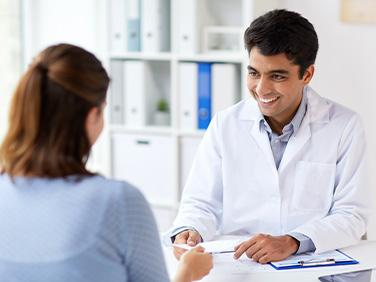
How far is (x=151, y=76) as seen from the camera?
3.79 metres

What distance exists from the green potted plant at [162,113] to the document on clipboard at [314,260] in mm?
1904

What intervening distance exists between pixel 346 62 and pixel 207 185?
4.88ft

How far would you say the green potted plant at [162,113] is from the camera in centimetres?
378

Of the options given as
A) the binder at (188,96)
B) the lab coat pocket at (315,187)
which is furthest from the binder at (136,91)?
the lab coat pocket at (315,187)

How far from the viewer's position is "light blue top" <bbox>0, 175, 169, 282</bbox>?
4.23 feet

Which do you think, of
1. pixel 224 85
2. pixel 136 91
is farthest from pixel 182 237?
pixel 136 91

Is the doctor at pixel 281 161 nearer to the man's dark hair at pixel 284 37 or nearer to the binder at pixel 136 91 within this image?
the man's dark hair at pixel 284 37

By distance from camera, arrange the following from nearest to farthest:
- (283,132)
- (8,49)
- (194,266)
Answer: (194,266)
(283,132)
(8,49)

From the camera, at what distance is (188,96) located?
3600 mm

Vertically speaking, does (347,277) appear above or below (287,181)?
below

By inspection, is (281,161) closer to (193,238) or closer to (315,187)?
(315,187)

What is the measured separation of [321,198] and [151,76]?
1824mm

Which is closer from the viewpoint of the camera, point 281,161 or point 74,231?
point 74,231

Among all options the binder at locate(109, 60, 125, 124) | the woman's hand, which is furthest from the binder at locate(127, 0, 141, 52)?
the woman's hand
